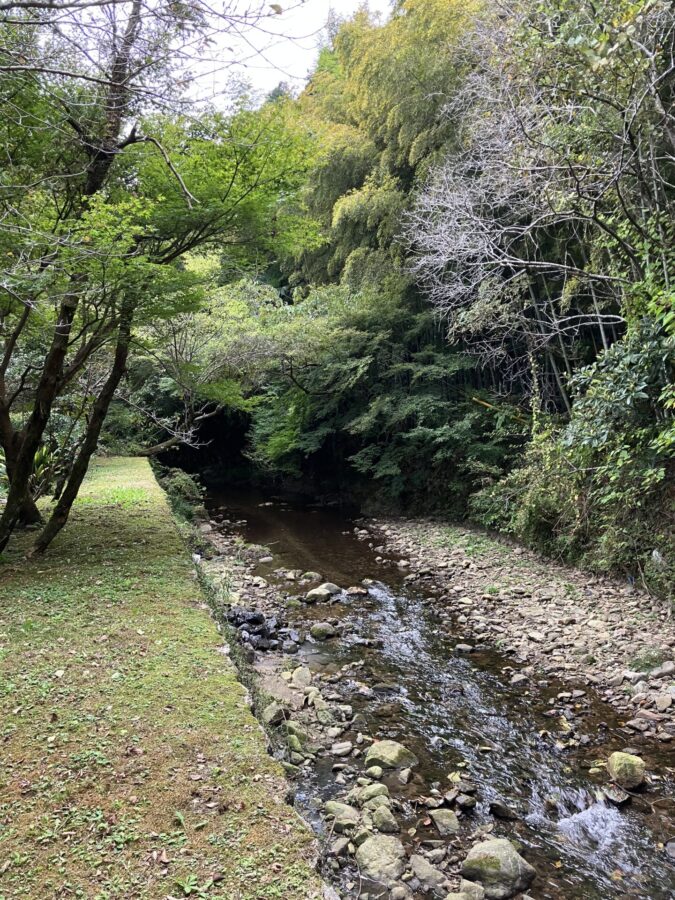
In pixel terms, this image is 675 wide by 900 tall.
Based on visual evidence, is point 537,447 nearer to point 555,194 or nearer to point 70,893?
point 555,194

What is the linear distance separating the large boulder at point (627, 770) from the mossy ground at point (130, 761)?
2.56m

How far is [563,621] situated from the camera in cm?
604

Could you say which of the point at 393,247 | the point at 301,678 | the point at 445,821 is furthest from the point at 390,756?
the point at 393,247

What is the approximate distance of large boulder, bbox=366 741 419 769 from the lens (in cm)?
384

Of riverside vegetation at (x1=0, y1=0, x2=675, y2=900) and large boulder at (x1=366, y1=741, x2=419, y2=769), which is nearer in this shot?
riverside vegetation at (x1=0, y1=0, x2=675, y2=900)

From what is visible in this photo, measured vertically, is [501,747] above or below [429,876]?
below

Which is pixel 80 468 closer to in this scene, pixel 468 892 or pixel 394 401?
pixel 468 892

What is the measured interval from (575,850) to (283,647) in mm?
3426

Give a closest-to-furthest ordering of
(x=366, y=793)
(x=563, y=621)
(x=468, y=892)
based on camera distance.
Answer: (x=468, y=892) → (x=366, y=793) → (x=563, y=621)

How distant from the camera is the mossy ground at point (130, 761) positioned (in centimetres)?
202

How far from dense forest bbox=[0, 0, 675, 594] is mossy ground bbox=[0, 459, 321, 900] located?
2.12m

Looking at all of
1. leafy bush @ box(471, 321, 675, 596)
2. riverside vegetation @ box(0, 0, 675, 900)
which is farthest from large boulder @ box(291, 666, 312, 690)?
leafy bush @ box(471, 321, 675, 596)

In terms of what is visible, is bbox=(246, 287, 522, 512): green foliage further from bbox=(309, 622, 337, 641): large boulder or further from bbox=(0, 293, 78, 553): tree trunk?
bbox=(0, 293, 78, 553): tree trunk

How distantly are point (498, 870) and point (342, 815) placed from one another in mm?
963
